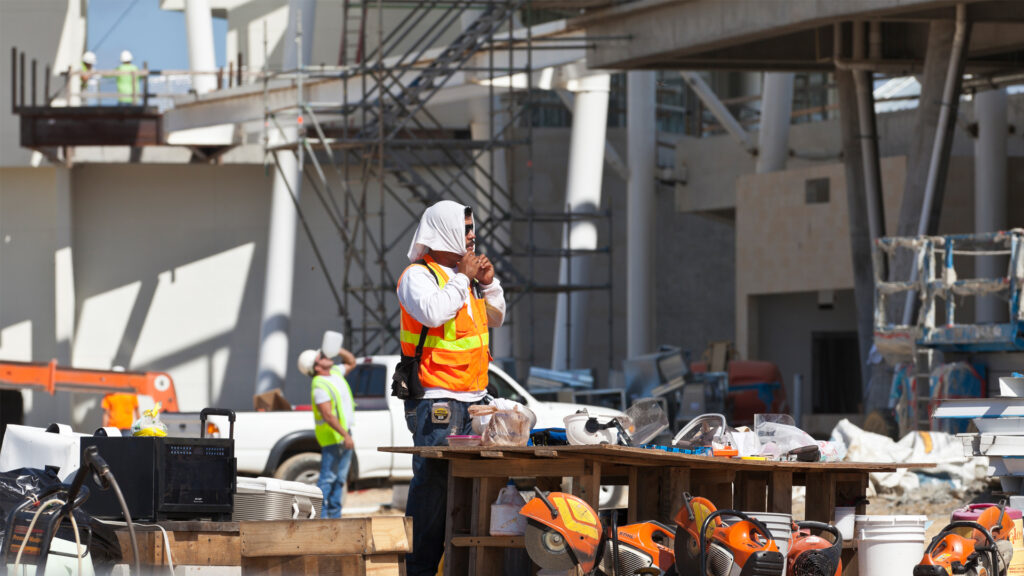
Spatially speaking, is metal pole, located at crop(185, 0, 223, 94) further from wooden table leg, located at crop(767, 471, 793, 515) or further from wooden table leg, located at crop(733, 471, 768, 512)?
wooden table leg, located at crop(767, 471, 793, 515)

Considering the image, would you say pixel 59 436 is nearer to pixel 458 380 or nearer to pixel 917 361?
pixel 458 380

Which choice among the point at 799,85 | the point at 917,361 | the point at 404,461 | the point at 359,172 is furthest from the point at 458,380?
the point at 799,85

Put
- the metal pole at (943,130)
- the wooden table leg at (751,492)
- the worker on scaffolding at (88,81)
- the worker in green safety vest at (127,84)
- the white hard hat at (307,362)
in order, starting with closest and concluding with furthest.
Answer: the wooden table leg at (751,492) → the white hard hat at (307,362) → the metal pole at (943,130) → the worker in green safety vest at (127,84) → the worker on scaffolding at (88,81)

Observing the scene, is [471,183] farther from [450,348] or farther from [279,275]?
[450,348]

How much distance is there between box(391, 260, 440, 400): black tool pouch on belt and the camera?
8188mm

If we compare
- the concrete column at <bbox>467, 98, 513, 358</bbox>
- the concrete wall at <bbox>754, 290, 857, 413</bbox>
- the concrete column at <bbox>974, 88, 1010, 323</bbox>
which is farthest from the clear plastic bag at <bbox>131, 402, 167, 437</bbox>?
the concrete wall at <bbox>754, 290, 857, 413</bbox>

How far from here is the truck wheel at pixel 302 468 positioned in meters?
17.9

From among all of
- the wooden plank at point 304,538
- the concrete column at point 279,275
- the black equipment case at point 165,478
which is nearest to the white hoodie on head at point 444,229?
the black equipment case at point 165,478

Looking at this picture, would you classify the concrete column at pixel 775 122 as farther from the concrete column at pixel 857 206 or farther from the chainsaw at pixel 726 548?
the chainsaw at pixel 726 548

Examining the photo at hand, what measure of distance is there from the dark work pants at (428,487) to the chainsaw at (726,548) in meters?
1.44

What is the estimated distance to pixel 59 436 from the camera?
796 centimetres

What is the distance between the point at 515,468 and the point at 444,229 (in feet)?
4.45

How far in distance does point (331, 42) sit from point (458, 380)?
28.2 m

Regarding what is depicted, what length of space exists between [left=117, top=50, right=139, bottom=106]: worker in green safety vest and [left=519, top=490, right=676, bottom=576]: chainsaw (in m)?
25.2
